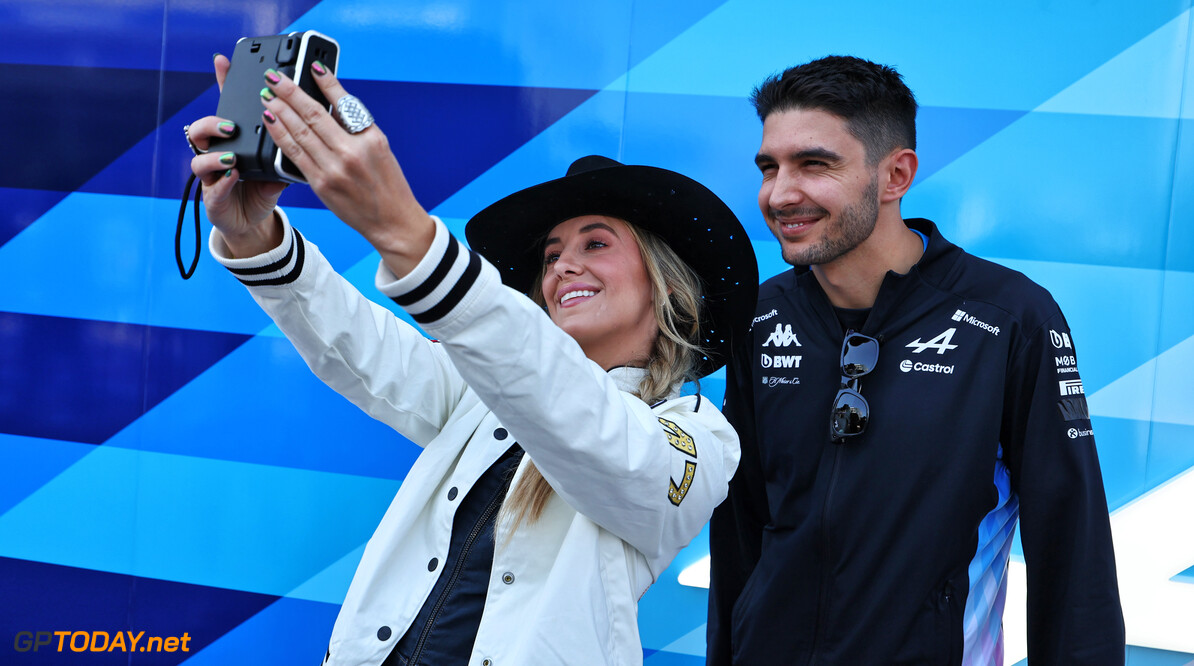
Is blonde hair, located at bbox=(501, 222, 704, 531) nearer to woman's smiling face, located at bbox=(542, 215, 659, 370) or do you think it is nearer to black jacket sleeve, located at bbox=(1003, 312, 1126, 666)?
woman's smiling face, located at bbox=(542, 215, 659, 370)

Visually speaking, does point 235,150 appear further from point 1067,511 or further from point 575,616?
point 1067,511

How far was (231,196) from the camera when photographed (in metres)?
1.09

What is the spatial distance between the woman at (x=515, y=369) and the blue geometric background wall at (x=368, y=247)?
0.70 m

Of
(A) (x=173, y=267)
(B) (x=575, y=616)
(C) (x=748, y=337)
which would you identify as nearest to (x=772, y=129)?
(C) (x=748, y=337)

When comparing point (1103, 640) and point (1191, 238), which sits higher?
point (1191, 238)

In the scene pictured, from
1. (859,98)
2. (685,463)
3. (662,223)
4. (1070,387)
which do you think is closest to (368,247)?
(662,223)

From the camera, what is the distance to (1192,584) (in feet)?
6.31

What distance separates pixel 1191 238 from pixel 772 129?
1110 millimetres

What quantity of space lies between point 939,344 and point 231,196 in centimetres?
114

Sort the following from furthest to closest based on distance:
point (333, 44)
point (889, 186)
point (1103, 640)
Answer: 1. point (889, 186)
2. point (1103, 640)
3. point (333, 44)

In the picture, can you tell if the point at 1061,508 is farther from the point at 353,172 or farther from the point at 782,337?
the point at 353,172

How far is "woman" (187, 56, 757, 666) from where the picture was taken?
2.81 feet

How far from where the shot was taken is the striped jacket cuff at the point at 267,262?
1.15 meters

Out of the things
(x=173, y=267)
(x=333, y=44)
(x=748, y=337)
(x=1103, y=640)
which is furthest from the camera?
(x=173, y=267)
